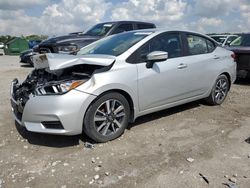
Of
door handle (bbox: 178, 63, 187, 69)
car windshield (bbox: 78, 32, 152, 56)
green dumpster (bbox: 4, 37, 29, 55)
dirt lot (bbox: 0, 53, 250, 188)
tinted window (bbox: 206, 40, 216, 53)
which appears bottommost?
green dumpster (bbox: 4, 37, 29, 55)

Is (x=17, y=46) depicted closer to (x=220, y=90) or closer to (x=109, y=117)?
(x=220, y=90)

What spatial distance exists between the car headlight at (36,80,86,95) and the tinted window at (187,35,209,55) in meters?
2.39

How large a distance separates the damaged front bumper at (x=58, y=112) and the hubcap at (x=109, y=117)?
27 centimetres

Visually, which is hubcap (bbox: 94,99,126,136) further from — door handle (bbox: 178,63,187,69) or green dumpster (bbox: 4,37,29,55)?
green dumpster (bbox: 4,37,29,55)

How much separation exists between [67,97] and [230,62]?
3.89 meters

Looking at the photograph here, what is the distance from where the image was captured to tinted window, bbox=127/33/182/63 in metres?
4.73

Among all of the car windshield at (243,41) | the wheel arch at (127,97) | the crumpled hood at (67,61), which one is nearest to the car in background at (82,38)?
the car windshield at (243,41)

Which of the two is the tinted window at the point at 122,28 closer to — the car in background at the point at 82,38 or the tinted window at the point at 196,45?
the car in background at the point at 82,38

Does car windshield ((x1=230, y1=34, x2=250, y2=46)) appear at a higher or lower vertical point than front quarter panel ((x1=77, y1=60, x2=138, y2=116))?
lower

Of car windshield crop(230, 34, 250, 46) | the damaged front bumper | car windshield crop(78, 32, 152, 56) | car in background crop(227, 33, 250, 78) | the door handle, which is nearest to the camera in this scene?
the damaged front bumper

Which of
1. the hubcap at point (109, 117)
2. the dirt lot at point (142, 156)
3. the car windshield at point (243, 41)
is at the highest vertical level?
the car windshield at point (243, 41)

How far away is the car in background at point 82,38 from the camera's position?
10336 millimetres

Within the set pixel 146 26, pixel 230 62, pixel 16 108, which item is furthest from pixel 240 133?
pixel 146 26

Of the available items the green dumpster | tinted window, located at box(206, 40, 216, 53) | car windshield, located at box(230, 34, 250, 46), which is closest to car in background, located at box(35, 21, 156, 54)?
car windshield, located at box(230, 34, 250, 46)
